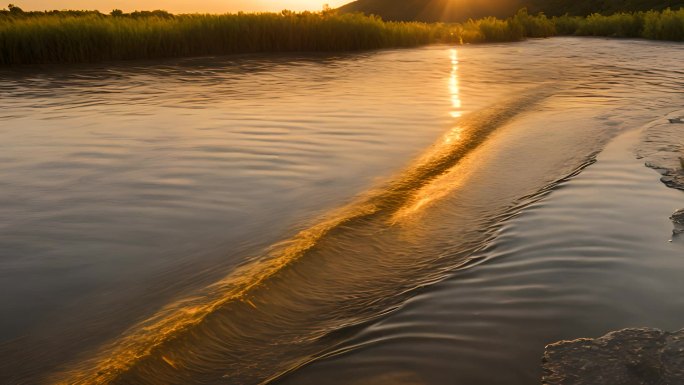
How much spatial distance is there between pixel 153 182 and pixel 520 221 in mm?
2379

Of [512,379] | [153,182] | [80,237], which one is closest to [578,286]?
[512,379]

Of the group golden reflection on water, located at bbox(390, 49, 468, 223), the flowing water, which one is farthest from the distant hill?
the flowing water

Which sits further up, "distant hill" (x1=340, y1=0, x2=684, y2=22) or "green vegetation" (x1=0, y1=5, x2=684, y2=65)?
"distant hill" (x1=340, y1=0, x2=684, y2=22)

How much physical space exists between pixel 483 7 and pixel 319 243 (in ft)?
278

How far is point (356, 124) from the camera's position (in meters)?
6.67

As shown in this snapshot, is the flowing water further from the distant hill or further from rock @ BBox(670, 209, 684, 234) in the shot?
the distant hill

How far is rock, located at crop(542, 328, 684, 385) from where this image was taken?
2102mm

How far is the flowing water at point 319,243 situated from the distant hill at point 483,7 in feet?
149

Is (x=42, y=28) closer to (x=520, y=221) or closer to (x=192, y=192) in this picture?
(x=192, y=192)

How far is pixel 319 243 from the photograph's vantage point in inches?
132

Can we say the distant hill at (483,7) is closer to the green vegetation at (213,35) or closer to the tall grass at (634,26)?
the tall grass at (634,26)

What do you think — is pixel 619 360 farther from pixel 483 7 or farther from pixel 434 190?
pixel 483 7

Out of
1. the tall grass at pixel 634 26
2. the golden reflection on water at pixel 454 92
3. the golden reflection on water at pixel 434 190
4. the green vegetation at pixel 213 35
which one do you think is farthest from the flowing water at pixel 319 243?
the tall grass at pixel 634 26

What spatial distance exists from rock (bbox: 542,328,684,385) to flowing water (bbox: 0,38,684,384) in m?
0.08
